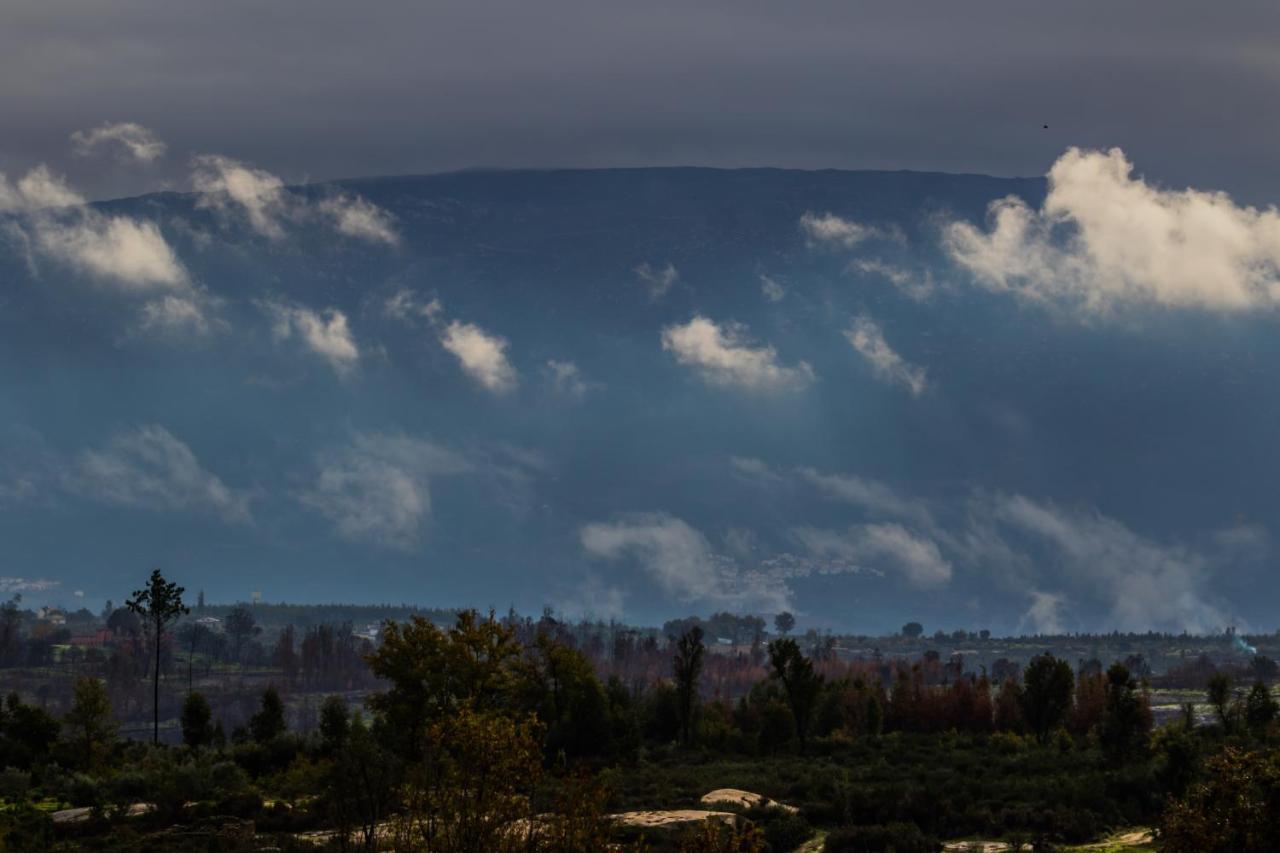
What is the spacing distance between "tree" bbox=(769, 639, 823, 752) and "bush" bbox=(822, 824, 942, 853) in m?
55.0

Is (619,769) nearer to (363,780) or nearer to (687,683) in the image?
(687,683)

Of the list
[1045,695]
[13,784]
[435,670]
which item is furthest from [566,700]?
[13,784]

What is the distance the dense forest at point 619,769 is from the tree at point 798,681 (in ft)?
0.97

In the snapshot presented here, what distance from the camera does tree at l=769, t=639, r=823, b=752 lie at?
117188mm

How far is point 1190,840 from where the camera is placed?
35062 millimetres

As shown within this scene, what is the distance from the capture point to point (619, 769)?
89000 mm

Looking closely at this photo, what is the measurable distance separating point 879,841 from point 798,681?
191 feet

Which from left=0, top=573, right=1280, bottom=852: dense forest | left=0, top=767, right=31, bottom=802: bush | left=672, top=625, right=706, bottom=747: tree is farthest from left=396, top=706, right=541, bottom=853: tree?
left=672, top=625, right=706, bottom=747: tree

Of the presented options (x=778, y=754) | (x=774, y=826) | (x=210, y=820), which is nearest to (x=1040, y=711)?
(x=778, y=754)

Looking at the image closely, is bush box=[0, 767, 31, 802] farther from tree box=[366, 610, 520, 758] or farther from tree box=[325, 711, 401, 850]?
tree box=[325, 711, 401, 850]

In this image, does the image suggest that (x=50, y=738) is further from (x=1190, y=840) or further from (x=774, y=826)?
(x=1190, y=840)

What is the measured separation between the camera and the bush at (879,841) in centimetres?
5872

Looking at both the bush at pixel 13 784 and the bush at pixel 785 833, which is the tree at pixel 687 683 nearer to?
the bush at pixel 785 833

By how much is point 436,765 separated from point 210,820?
1193 inches
